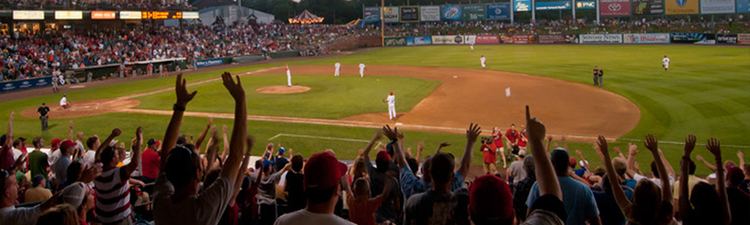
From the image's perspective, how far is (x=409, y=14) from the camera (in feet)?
342

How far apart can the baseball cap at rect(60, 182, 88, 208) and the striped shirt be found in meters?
0.71

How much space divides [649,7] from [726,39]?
1785cm

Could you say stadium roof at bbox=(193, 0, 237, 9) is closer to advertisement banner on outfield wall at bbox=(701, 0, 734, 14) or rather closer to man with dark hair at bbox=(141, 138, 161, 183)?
advertisement banner on outfield wall at bbox=(701, 0, 734, 14)

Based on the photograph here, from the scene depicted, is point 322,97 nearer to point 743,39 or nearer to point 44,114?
point 44,114

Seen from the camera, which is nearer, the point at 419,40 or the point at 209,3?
the point at 419,40

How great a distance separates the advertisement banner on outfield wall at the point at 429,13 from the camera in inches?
4122

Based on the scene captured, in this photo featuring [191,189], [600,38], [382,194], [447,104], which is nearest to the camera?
[191,189]

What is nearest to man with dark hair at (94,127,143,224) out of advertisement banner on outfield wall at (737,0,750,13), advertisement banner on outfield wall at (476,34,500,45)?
advertisement banner on outfield wall at (476,34,500,45)

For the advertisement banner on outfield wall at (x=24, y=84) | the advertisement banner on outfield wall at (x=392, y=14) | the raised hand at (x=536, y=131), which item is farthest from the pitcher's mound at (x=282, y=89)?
the advertisement banner on outfield wall at (x=392, y=14)

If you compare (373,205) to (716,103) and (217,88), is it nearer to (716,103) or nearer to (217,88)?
(716,103)

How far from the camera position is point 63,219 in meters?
4.24

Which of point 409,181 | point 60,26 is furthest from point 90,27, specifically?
point 409,181

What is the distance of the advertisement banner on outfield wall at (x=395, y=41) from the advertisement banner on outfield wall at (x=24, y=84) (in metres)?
55.7

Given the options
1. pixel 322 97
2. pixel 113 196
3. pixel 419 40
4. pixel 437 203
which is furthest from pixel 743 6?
pixel 113 196
